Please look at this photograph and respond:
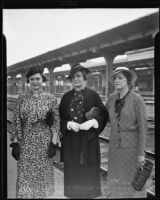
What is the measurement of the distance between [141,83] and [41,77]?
1213mm

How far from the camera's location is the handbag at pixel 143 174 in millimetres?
3469

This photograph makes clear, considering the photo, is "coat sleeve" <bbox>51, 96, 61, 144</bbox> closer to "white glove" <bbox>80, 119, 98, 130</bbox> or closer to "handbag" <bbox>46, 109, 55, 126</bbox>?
"handbag" <bbox>46, 109, 55, 126</bbox>

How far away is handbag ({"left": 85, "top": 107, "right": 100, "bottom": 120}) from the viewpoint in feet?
11.8

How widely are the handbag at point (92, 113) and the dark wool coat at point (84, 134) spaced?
0.03 meters

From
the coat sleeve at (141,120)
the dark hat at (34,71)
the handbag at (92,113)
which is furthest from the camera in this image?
the handbag at (92,113)

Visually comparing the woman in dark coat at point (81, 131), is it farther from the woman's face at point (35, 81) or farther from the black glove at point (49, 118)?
the woman's face at point (35, 81)

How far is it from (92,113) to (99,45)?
93cm

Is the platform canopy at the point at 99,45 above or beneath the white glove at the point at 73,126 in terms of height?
above

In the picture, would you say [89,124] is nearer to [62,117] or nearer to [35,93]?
[62,117]

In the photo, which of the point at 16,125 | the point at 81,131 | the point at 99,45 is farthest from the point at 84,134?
the point at 99,45

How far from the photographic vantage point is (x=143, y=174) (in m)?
3.48

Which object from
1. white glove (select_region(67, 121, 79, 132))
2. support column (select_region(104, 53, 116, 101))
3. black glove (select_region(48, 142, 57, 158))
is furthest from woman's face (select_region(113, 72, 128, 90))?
black glove (select_region(48, 142, 57, 158))

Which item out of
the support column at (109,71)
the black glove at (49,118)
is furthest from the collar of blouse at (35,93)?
the support column at (109,71)

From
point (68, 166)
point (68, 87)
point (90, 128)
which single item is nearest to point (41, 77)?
point (68, 87)
